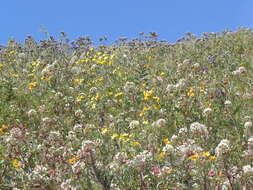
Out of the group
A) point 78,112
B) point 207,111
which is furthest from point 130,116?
point 207,111

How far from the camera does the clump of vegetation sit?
6.07 m

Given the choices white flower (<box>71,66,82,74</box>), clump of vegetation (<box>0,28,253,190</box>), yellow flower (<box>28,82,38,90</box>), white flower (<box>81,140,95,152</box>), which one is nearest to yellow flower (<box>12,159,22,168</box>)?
clump of vegetation (<box>0,28,253,190</box>)

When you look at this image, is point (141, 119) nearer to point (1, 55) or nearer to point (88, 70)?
point (88, 70)

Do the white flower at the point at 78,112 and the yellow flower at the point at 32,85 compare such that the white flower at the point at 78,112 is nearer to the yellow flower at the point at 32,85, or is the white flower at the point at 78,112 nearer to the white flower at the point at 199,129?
the yellow flower at the point at 32,85

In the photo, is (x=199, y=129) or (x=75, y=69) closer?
(x=199, y=129)

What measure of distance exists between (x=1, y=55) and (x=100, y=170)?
1228 cm

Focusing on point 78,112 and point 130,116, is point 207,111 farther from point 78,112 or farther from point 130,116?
point 78,112

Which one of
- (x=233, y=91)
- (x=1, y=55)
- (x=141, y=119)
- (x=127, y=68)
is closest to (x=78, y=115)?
(x=141, y=119)

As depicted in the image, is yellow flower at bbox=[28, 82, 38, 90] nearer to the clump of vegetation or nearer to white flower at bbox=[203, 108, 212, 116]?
the clump of vegetation

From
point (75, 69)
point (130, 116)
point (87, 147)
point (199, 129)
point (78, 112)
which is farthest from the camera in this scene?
point (75, 69)

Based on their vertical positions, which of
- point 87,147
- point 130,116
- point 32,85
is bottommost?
point 87,147

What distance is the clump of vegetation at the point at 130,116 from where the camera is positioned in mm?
6074

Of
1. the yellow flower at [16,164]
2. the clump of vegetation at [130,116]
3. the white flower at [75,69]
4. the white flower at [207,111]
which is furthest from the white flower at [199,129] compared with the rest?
the white flower at [75,69]

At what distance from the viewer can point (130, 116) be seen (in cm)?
999
